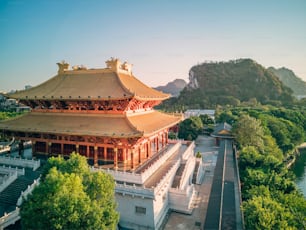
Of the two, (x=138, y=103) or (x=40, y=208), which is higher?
(x=138, y=103)

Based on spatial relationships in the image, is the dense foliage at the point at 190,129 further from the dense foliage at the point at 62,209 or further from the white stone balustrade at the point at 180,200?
the dense foliage at the point at 62,209

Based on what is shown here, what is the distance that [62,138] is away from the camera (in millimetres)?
21469

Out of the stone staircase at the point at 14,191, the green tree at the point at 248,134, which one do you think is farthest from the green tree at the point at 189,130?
the stone staircase at the point at 14,191

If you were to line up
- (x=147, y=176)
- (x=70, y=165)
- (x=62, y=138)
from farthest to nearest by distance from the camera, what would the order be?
(x=62, y=138)
(x=147, y=176)
(x=70, y=165)

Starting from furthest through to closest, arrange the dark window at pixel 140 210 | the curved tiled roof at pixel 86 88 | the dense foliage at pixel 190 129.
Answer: the dense foliage at pixel 190 129 → the curved tiled roof at pixel 86 88 → the dark window at pixel 140 210

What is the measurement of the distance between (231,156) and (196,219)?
16.8 meters

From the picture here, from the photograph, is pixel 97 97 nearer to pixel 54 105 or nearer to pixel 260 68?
pixel 54 105

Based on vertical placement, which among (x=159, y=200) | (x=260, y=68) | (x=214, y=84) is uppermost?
(x=260, y=68)

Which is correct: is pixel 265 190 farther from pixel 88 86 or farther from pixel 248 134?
pixel 248 134

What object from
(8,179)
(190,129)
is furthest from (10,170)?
(190,129)

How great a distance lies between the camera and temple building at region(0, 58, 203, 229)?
17.0m

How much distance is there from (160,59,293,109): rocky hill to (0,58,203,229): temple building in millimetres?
85363

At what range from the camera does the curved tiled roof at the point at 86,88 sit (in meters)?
20.2

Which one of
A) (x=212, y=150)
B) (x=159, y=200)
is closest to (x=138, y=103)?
(x=159, y=200)
